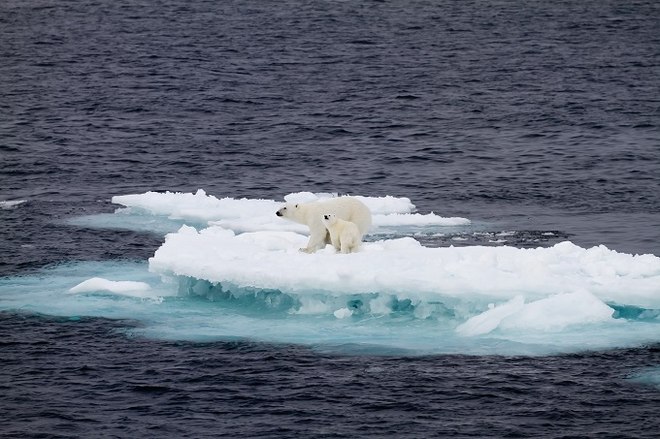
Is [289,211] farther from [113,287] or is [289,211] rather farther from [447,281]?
[447,281]

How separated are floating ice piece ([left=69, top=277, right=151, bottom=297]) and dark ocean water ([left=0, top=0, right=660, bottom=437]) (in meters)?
1.25

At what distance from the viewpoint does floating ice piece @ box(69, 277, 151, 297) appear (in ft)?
75.2

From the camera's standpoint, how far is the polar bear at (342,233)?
22.0m

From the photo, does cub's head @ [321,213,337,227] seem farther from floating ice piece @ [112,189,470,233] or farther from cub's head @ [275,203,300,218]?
floating ice piece @ [112,189,470,233]

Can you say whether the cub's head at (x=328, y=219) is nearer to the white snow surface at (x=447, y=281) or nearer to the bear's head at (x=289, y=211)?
the white snow surface at (x=447, y=281)

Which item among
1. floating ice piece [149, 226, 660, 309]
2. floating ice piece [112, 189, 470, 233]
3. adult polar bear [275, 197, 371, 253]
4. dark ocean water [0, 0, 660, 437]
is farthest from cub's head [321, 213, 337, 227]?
floating ice piece [112, 189, 470, 233]

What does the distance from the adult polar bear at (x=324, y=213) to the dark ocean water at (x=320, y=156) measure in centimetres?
302

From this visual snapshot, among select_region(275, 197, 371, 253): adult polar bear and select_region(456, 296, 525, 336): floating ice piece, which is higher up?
select_region(275, 197, 371, 253): adult polar bear

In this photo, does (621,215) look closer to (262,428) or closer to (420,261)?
(420,261)

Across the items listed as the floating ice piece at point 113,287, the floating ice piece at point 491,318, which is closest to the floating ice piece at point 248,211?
the floating ice piece at point 113,287

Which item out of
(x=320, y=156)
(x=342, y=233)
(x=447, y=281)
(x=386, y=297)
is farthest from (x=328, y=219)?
(x=320, y=156)

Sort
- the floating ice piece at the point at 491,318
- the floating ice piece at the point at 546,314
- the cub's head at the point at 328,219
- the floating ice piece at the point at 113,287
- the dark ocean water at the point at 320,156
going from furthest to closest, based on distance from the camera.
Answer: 1. the floating ice piece at the point at 113,287
2. the cub's head at the point at 328,219
3. the floating ice piece at the point at 491,318
4. the floating ice piece at the point at 546,314
5. the dark ocean water at the point at 320,156

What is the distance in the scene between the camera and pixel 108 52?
62.8 metres

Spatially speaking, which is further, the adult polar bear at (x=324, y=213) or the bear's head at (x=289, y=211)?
the bear's head at (x=289, y=211)
